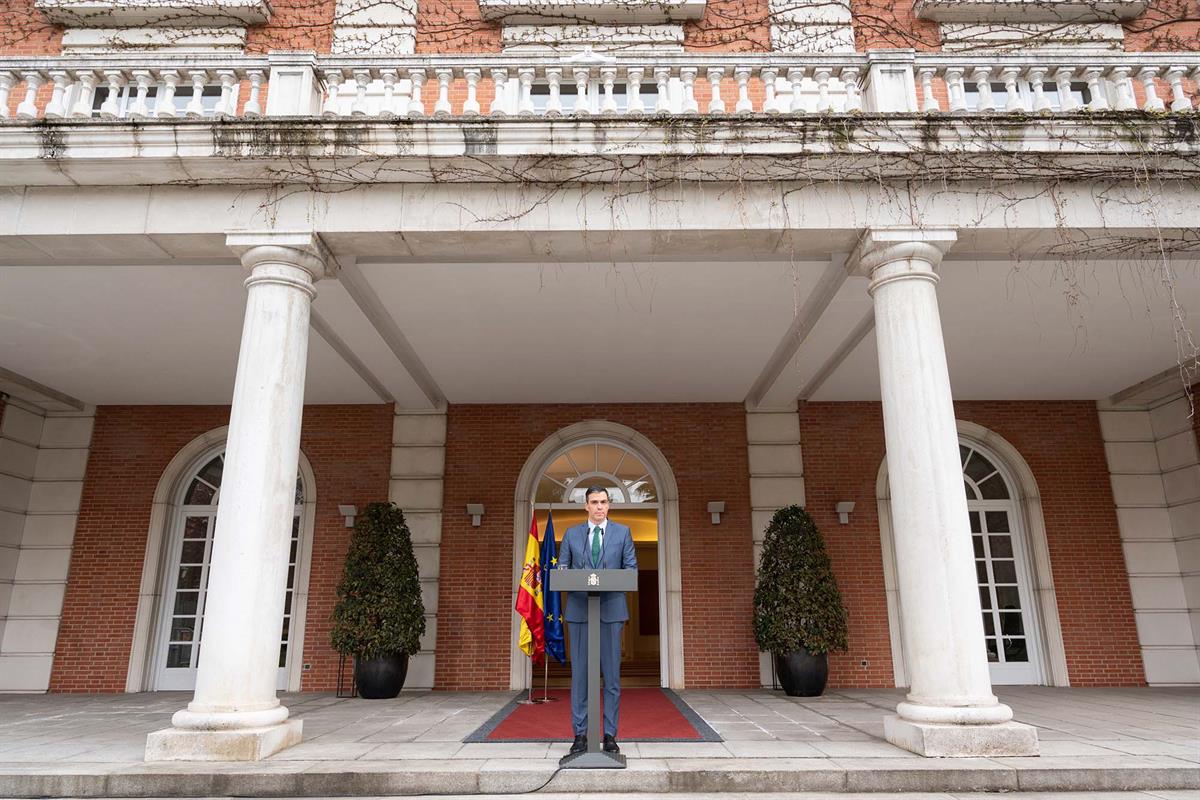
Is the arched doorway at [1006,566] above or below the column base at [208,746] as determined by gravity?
above

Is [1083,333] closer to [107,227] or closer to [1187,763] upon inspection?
[1187,763]

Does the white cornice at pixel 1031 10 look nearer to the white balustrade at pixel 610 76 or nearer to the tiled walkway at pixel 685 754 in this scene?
the white balustrade at pixel 610 76

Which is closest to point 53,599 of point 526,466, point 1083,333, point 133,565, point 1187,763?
point 133,565

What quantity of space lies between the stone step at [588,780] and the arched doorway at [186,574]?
515cm

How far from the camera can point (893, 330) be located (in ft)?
17.0

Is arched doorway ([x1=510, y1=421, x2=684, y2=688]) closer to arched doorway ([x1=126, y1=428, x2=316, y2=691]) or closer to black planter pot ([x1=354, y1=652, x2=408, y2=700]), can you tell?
black planter pot ([x1=354, y1=652, x2=408, y2=700])

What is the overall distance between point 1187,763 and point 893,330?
294 centimetres

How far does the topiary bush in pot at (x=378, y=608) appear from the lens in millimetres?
7855

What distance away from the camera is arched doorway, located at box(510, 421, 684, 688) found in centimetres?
909

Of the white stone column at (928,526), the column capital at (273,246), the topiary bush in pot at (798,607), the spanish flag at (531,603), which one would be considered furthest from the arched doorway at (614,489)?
the column capital at (273,246)

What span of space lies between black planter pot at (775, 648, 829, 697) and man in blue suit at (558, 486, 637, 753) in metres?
4.16

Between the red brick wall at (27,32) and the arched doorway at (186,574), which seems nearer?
the red brick wall at (27,32)

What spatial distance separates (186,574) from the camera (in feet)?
31.6

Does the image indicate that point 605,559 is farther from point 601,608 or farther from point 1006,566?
point 1006,566
